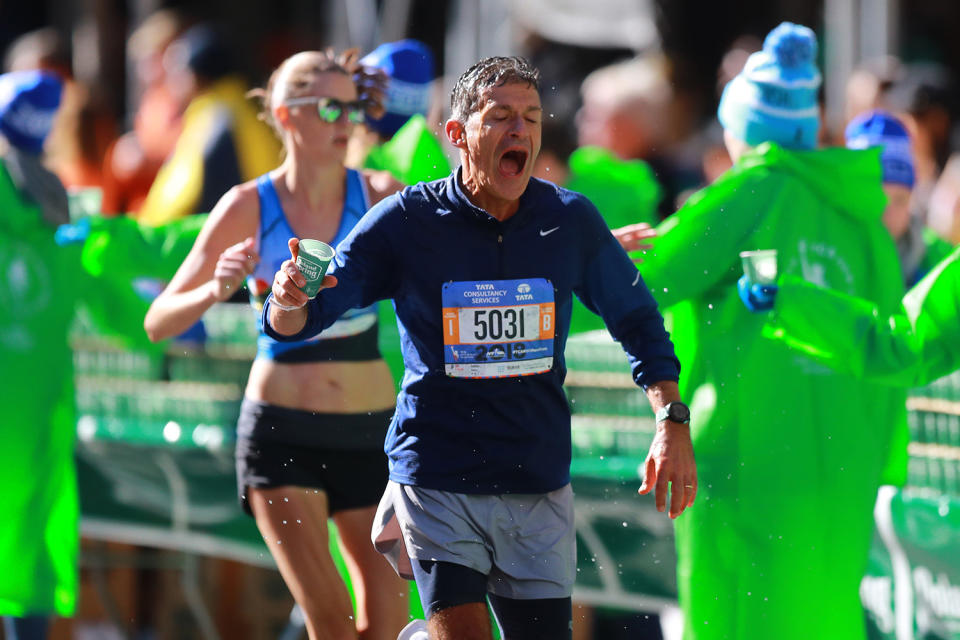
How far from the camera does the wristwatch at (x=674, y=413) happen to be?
3.95 metres

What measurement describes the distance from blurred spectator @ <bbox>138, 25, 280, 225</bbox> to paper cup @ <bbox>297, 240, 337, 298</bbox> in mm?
4682

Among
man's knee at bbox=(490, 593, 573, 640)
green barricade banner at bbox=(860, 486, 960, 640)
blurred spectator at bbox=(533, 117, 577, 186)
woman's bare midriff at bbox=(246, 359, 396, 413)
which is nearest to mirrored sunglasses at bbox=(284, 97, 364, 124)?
woman's bare midriff at bbox=(246, 359, 396, 413)

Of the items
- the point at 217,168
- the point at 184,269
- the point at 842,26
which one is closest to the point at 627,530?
the point at 184,269

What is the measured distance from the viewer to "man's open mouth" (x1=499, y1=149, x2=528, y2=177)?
387cm

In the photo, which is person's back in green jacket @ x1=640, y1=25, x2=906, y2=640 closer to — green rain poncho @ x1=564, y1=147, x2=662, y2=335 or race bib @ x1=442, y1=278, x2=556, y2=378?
race bib @ x1=442, y1=278, x2=556, y2=378

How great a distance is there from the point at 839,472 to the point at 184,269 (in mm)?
2175

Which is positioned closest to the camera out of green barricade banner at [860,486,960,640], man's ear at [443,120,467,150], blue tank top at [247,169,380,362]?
man's ear at [443,120,467,150]

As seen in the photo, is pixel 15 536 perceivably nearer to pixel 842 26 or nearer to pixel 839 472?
pixel 839 472

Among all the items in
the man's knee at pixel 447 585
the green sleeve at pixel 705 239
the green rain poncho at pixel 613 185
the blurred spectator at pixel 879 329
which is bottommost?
the man's knee at pixel 447 585

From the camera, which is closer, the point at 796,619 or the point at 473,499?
the point at 473,499

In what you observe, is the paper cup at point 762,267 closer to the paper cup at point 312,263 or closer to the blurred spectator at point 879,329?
the blurred spectator at point 879,329

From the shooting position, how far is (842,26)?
9234mm

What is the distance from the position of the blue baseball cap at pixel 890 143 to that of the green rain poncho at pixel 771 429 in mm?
1355

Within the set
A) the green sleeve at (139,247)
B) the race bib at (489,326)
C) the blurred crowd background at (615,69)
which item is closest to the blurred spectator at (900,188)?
the blurred crowd background at (615,69)
